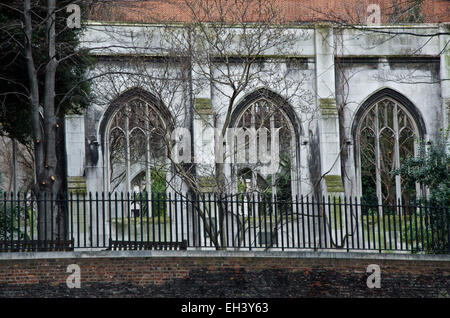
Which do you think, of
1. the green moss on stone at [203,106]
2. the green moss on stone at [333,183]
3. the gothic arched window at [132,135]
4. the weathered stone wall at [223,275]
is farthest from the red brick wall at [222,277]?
the green moss on stone at [203,106]

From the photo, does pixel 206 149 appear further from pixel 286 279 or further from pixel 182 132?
pixel 286 279

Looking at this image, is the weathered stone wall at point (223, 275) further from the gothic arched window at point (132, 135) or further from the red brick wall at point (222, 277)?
the gothic arched window at point (132, 135)

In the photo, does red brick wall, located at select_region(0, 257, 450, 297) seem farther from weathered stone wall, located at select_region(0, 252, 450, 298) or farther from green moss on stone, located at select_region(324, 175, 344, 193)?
green moss on stone, located at select_region(324, 175, 344, 193)

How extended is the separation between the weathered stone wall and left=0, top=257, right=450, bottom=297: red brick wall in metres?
0.02

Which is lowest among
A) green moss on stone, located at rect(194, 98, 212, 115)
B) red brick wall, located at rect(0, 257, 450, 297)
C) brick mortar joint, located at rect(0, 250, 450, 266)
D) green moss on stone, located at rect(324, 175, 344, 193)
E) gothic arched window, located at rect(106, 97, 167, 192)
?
red brick wall, located at rect(0, 257, 450, 297)

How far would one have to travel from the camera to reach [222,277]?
16312mm

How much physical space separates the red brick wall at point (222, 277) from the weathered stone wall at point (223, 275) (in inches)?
0.7

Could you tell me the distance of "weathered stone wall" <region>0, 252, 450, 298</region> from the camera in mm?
15617

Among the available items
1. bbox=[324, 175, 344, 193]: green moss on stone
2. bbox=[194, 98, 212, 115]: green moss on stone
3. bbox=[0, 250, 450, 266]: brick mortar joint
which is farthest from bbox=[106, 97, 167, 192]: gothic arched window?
bbox=[0, 250, 450, 266]: brick mortar joint

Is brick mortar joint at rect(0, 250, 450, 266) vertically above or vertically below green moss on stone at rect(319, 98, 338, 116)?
below

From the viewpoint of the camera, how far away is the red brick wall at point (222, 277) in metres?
15.6

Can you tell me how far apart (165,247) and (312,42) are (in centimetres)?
1044

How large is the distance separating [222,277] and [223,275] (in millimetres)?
45

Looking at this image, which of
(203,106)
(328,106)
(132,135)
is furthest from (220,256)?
(132,135)
